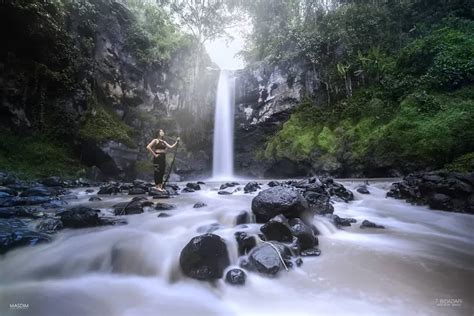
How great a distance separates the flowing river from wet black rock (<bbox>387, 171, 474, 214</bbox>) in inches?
71.0

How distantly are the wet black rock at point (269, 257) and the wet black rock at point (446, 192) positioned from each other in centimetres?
498

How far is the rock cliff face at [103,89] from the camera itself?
37.8 ft

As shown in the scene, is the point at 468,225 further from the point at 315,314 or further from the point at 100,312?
the point at 100,312

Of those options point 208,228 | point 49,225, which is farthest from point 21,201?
point 208,228

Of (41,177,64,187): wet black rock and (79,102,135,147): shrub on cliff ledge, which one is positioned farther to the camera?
(79,102,135,147): shrub on cliff ledge

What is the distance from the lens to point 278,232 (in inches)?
165

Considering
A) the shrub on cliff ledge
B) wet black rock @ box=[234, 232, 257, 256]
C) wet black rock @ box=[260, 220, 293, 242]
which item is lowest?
wet black rock @ box=[234, 232, 257, 256]

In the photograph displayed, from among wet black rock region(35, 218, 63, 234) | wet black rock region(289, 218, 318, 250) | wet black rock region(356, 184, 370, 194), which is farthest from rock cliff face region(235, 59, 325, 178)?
wet black rock region(35, 218, 63, 234)

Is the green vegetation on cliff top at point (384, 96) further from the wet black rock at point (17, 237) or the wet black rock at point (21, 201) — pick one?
the wet black rock at point (21, 201)

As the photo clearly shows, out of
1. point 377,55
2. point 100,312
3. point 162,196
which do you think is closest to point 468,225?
point 100,312

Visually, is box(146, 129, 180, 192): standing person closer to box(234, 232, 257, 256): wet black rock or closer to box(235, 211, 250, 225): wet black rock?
box(235, 211, 250, 225): wet black rock

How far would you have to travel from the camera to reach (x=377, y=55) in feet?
57.8

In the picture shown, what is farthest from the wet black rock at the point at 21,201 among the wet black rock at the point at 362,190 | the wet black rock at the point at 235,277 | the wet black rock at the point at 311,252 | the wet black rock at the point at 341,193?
the wet black rock at the point at 362,190

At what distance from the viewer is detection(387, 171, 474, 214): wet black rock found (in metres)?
6.41
